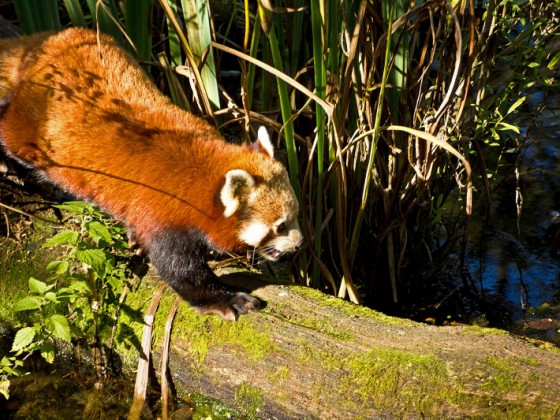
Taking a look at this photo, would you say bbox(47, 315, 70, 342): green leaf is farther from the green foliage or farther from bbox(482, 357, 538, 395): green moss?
bbox(482, 357, 538, 395): green moss

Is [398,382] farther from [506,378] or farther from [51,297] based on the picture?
[51,297]

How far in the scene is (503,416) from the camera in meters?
2.65

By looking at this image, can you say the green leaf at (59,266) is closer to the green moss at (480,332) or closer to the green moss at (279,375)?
the green moss at (279,375)

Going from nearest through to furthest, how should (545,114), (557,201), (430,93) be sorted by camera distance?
(430,93)
(557,201)
(545,114)

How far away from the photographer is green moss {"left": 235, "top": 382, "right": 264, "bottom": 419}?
3.05 metres

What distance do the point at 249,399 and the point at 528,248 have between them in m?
2.79

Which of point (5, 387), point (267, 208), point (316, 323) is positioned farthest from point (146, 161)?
point (5, 387)

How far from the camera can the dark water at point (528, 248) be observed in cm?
436

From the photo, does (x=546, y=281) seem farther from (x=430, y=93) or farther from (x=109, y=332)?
(x=109, y=332)

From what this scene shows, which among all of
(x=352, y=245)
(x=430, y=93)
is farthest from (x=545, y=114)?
(x=352, y=245)

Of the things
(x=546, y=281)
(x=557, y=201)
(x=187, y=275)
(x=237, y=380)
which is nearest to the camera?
(x=237, y=380)

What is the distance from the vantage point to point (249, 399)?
3082 millimetres

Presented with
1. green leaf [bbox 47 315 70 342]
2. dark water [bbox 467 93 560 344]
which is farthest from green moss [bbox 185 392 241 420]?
dark water [bbox 467 93 560 344]

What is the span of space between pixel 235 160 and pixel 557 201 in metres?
3.22
